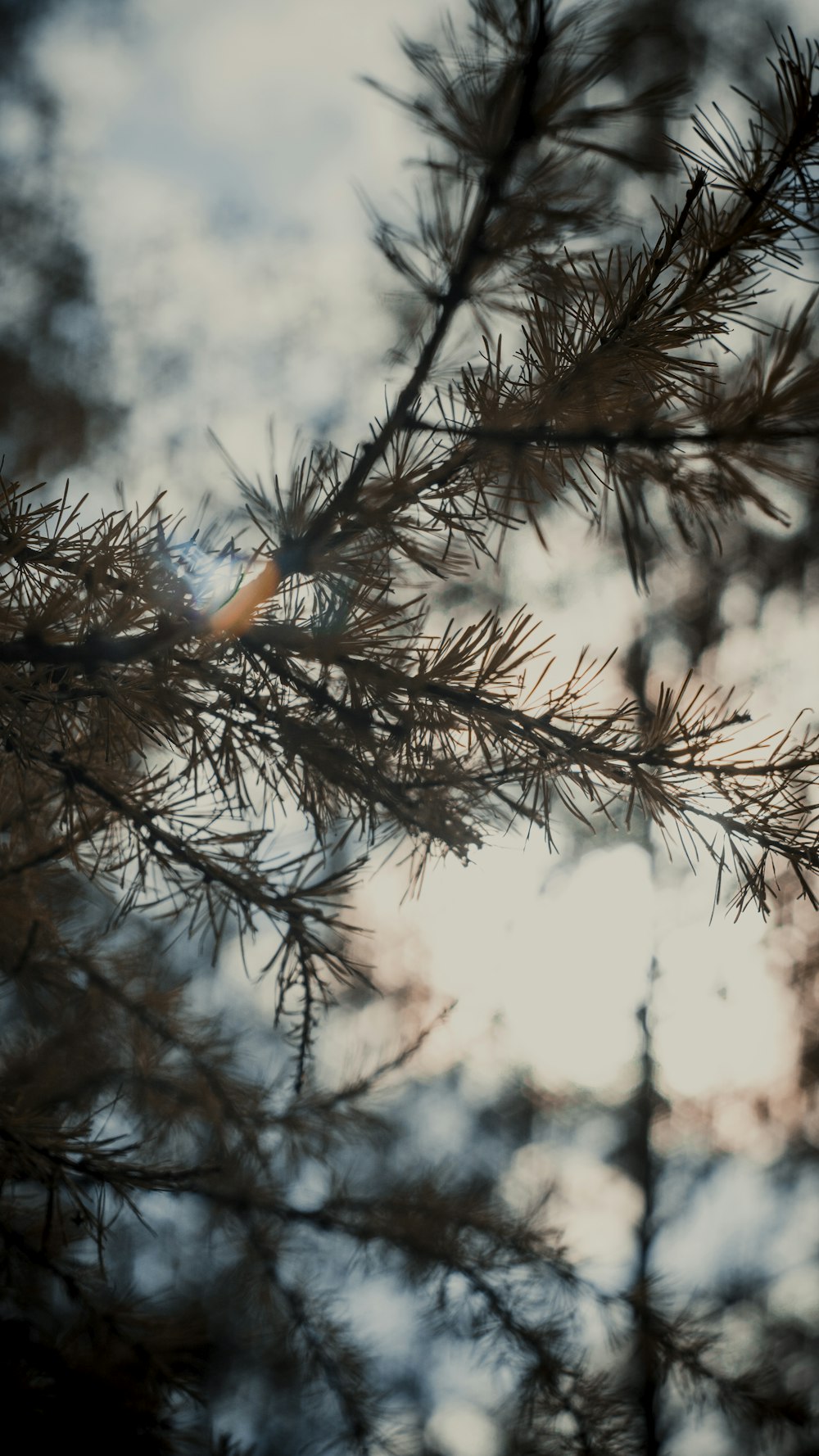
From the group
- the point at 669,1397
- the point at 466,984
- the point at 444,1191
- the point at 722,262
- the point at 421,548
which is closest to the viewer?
the point at 722,262

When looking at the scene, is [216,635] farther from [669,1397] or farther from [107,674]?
[669,1397]

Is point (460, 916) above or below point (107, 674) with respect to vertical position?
above

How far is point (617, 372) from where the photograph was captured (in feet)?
1.29

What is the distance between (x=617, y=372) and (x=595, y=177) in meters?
0.15

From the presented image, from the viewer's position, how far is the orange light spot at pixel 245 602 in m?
0.41

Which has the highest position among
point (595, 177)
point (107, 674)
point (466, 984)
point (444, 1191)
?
point (466, 984)

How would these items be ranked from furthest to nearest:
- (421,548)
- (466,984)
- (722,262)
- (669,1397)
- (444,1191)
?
(466,984), (669,1397), (444,1191), (421,548), (722,262)

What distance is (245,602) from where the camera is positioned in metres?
0.42

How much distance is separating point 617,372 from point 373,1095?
960 mm

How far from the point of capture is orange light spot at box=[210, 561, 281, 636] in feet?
1.35

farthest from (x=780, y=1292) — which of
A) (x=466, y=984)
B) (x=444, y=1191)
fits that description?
(x=444, y=1191)

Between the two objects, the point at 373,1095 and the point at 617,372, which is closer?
the point at 617,372

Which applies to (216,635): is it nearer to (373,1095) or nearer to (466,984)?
(373,1095)

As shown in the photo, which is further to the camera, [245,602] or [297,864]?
[297,864]
